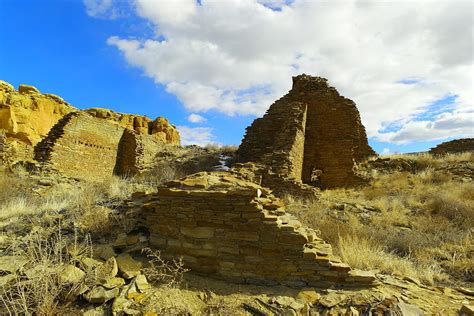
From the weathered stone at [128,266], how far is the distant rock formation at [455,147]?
63.5 ft

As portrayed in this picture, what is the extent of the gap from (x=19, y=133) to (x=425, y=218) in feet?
73.2

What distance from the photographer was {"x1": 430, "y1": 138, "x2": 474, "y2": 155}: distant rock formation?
17.4 meters

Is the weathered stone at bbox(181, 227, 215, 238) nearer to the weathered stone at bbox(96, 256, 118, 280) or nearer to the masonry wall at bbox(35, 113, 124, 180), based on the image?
the weathered stone at bbox(96, 256, 118, 280)

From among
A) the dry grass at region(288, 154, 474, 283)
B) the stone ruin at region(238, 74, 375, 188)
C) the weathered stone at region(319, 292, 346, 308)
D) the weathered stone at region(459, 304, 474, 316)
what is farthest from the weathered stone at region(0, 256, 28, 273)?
the stone ruin at region(238, 74, 375, 188)

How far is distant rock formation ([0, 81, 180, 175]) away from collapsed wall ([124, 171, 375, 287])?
996 centimetres

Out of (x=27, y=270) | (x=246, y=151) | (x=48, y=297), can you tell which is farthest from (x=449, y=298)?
(x=246, y=151)

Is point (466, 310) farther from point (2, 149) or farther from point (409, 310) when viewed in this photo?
point (2, 149)

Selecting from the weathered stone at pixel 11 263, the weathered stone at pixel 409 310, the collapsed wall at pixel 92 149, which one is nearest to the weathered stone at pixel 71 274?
the weathered stone at pixel 11 263

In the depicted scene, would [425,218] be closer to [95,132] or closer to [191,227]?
Answer: [191,227]

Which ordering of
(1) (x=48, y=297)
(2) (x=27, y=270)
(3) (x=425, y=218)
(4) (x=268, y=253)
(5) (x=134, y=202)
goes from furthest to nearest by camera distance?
(3) (x=425, y=218) < (5) (x=134, y=202) < (4) (x=268, y=253) < (2) (x=27, y=270) < (1) (x=48, y=297)

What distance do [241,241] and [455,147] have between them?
62.4 ft

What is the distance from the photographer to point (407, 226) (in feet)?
26.0

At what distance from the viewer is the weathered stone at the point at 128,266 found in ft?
12.2

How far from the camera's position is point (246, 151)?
38.3 feet
